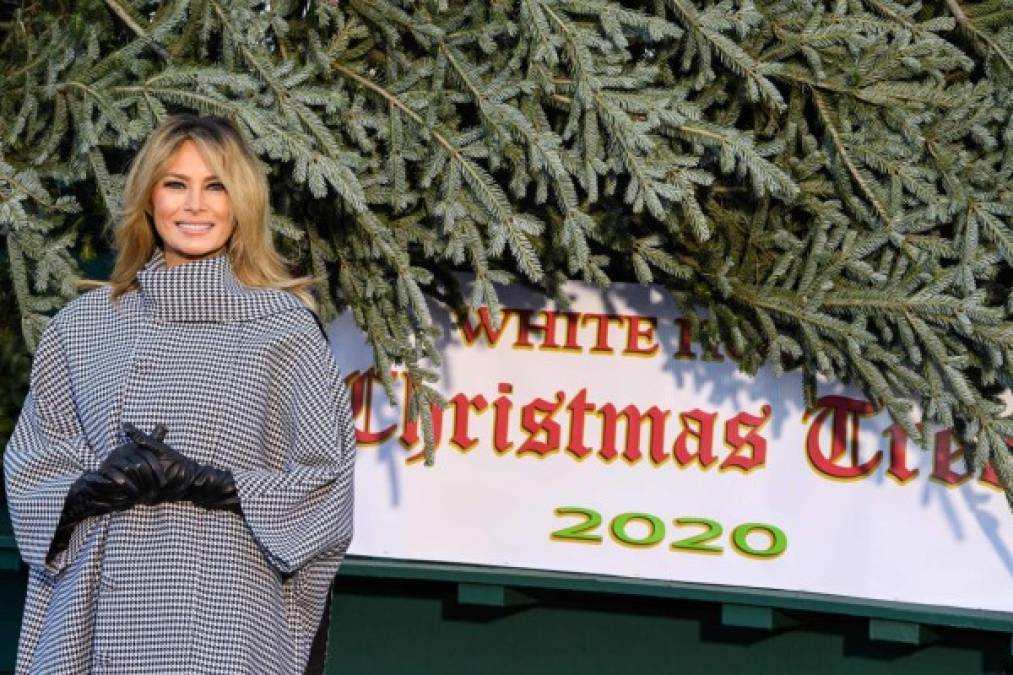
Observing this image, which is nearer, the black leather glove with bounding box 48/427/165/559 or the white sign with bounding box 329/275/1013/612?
the black leather glove with bounding box 48/427/165/559

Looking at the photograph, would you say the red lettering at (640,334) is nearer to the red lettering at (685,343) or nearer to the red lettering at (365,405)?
the red lettering at (685,343)

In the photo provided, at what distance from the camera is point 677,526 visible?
5398mm

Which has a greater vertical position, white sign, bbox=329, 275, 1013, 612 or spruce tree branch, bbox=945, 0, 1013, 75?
spruce tree branch, bbox=945, 0, 1013, 75

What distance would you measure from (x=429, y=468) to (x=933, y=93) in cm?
204

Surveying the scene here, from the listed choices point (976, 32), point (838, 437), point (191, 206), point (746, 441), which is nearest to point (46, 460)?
point (191, 206)

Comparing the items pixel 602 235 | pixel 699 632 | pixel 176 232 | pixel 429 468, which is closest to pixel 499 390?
pixel 429 468

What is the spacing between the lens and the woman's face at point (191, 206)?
3281 mm

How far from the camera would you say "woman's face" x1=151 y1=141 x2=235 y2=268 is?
129 inches

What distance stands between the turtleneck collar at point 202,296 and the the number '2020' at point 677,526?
7.75 feet

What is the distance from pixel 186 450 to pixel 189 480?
9 cm

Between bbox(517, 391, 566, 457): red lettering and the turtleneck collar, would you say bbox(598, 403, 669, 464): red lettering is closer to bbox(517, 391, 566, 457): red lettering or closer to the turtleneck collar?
bbox(517, 391, 566, 457): red lettering

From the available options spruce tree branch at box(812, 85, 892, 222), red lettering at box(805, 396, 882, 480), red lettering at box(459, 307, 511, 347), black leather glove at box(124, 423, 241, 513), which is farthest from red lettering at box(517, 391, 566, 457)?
black leather glove at box(124, 423, 241, 513)

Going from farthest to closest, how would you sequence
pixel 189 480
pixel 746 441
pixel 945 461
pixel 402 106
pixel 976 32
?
pixel 746 441 → pixel 945 461 → pixel 976 32 → pixel 402 106 → pixel 189 480

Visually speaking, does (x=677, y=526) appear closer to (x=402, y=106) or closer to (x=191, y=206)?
(x=402, y=106)
